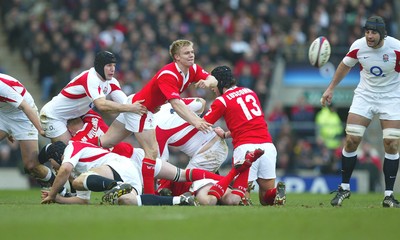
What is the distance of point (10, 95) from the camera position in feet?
42.9

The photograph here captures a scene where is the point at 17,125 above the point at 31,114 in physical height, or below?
below

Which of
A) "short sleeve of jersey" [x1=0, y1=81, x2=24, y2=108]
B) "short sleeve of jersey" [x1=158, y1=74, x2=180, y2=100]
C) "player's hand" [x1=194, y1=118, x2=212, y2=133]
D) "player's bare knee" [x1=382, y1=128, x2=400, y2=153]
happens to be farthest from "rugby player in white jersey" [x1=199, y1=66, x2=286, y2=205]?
"short sleeve of jersey" [x1=0, y1=81, x2=24, y2=108]

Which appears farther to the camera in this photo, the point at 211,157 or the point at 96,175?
the point at 211,157

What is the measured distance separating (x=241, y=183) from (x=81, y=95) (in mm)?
2907

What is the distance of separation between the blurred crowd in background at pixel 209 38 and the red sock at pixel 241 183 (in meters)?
9.79

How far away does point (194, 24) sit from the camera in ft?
84.8

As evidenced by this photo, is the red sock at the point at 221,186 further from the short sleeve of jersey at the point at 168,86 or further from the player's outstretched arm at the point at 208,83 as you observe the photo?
the player's outstretched arm at the point at 208,83

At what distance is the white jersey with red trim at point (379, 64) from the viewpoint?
1250cm

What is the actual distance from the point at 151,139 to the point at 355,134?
2.87m

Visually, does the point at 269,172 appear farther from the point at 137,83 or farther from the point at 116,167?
the point at 137,83

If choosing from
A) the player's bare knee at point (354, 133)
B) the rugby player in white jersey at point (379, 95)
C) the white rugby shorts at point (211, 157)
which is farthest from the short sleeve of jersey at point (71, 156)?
the player's bare knee at point (354, 133)

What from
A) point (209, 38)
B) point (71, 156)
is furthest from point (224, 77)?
point (209, 38)

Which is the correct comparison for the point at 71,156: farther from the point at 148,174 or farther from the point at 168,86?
the point at 168,86

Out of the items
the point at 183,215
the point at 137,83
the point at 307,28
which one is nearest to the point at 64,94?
the point at 183,215
